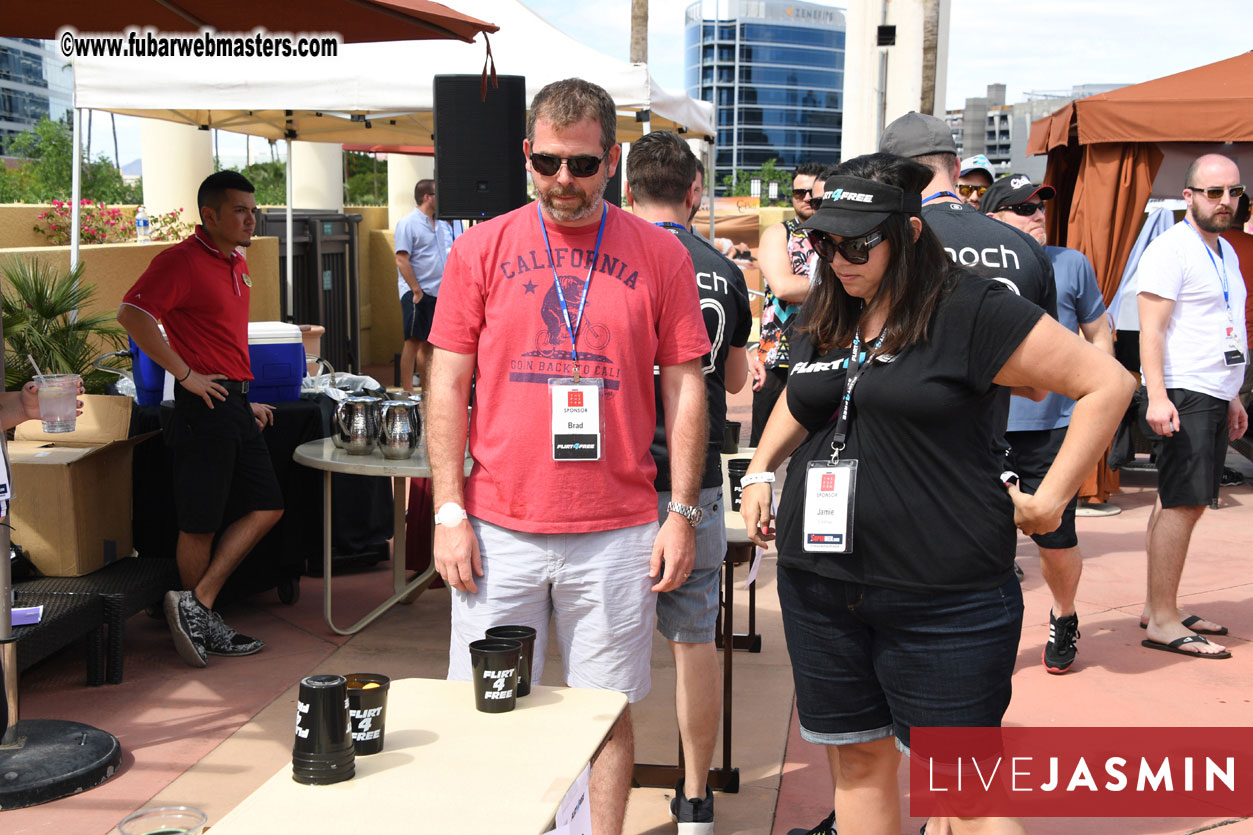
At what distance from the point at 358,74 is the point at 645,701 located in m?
3.89

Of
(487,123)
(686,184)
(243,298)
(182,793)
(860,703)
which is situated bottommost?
(182,793)

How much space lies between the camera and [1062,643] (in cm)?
465

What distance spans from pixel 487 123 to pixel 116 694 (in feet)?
9.46

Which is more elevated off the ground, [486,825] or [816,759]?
[486,825]

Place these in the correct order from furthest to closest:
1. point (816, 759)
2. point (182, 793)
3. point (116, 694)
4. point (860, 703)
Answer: point (116, 694) < point (816, 759) < point (182, 793) < point (860, 703)

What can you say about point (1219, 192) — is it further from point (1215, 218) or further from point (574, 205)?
point (574, 205)

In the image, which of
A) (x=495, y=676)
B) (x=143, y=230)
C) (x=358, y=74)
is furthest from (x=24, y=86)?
(x=495, y=676)

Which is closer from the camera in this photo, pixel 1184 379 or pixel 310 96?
pixel 1184 379

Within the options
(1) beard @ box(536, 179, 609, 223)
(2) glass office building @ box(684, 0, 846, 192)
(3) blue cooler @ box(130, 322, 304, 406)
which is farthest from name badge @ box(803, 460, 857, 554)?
(2) glass office building @ box(684, 0, 846, 192)

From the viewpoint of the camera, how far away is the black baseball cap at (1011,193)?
4691mm

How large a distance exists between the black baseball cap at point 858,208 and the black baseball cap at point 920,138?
123cm

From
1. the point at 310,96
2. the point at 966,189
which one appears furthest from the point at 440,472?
the point at 310,96

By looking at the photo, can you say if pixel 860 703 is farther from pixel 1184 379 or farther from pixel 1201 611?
pixel 1201 611

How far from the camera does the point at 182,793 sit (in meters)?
3.62
